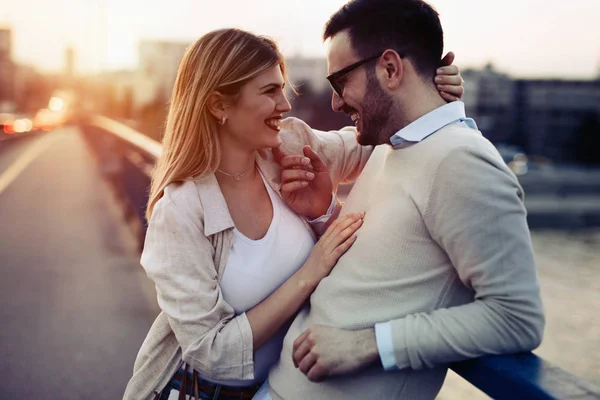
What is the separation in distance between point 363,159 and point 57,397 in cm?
259

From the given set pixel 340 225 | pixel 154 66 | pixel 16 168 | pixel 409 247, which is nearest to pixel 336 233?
pixel 340 225

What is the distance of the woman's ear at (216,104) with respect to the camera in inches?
104

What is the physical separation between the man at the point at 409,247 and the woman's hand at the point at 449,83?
0.03 metres

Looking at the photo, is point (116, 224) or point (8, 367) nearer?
point (8, 367)

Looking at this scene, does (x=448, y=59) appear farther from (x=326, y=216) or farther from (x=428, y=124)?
(x=326, y=216)

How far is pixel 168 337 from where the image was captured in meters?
2.54

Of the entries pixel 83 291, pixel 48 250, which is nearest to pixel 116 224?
pixel 48 250

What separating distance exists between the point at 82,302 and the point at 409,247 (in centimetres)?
497

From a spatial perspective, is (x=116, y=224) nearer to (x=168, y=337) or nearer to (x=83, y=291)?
(x=83, y=291)

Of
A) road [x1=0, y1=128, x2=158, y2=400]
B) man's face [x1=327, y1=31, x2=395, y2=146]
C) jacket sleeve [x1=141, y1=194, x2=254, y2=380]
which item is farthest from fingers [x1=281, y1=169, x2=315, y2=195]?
road [x1=0, y1=128, x2=158, y2=400]

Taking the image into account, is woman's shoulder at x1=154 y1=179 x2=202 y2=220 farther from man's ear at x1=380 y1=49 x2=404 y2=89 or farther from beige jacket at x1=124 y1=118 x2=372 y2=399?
man's ear at x1=380 y1=49 x2=404 y2=89

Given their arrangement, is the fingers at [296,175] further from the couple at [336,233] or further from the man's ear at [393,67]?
the man's ear at [393,67]

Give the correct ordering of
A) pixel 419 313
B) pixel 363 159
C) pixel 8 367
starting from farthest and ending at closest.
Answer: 1. pixel 8 367
2. pixel 363 159
3. pixel 419 313

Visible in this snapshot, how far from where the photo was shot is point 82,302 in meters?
6.31
